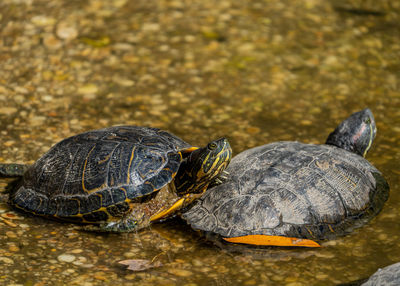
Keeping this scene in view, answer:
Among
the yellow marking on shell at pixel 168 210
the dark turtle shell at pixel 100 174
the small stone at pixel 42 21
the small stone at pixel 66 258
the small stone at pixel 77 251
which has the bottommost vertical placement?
the small stone at pixel 77 251

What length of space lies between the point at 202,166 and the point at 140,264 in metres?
1.07

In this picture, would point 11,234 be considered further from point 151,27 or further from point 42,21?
point 151,27

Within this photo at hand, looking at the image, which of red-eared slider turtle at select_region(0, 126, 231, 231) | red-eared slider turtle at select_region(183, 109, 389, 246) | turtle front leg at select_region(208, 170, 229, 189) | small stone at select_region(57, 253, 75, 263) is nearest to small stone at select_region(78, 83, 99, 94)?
red-eared slider turtle at select_region(0, 126, 231, 231)

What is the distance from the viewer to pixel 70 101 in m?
8.13

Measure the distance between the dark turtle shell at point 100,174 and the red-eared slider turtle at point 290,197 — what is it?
1.80ft

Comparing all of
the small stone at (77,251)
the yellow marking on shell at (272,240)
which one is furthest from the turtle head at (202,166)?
the small stone at (77,251)

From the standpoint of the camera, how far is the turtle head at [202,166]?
5.15 metres

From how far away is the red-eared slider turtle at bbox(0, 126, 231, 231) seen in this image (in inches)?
201

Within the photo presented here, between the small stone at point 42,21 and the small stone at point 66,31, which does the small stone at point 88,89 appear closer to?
the small stone at point 66,31

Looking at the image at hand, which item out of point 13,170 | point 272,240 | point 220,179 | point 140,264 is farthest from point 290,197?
point 13,170

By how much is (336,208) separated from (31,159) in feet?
12.1

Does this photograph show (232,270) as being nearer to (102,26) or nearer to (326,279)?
(326,279)

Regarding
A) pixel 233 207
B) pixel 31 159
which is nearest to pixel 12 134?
pixel 31 159

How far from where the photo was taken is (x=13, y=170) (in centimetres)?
614
